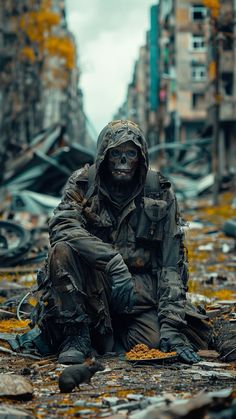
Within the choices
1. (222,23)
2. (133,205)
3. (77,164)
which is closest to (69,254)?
(133,205)

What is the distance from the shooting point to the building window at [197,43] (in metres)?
69.5

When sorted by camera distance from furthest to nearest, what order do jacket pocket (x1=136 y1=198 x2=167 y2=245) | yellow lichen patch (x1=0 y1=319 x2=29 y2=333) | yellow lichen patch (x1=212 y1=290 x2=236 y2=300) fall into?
yellow lichen patch (x1=212 y1=290 x2=236 y2=300) < yellow lichen patch (x1=0 y1=319 x2=29 y2=333) < jacket pocket (x1=136 y1=198 x2=167 y2=245)

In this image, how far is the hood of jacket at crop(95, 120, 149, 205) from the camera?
19.9 ft

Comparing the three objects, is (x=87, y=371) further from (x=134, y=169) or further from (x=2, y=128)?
(x=2, y=128)

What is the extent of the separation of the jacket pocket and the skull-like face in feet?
0.83

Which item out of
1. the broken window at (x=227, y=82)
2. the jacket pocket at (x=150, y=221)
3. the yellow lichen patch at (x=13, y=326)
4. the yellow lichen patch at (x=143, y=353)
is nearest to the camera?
the yellow lichen patch at (x=143, y=353)

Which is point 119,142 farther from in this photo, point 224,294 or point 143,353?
point 224,294

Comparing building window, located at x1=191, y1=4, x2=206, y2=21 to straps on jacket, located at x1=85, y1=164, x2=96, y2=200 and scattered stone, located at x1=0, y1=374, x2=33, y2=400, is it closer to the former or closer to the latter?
straps on jacket, located at x1=85, y1=164, x2=96, y2=200

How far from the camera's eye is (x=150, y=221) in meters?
6.20

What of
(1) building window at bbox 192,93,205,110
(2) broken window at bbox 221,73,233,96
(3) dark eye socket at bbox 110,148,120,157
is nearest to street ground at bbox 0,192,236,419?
(3) dark eye socket at bbox 110,148,120,157

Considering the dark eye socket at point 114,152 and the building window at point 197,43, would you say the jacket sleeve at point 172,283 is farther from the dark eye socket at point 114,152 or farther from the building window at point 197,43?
the building window at point 197,43

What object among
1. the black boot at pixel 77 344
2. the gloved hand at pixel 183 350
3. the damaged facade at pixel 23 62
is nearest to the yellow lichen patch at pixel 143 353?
the gloved hand at pixel 183 350

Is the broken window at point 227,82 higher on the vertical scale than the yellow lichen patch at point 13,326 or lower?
lower

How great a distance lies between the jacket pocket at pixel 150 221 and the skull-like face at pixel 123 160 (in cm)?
25
